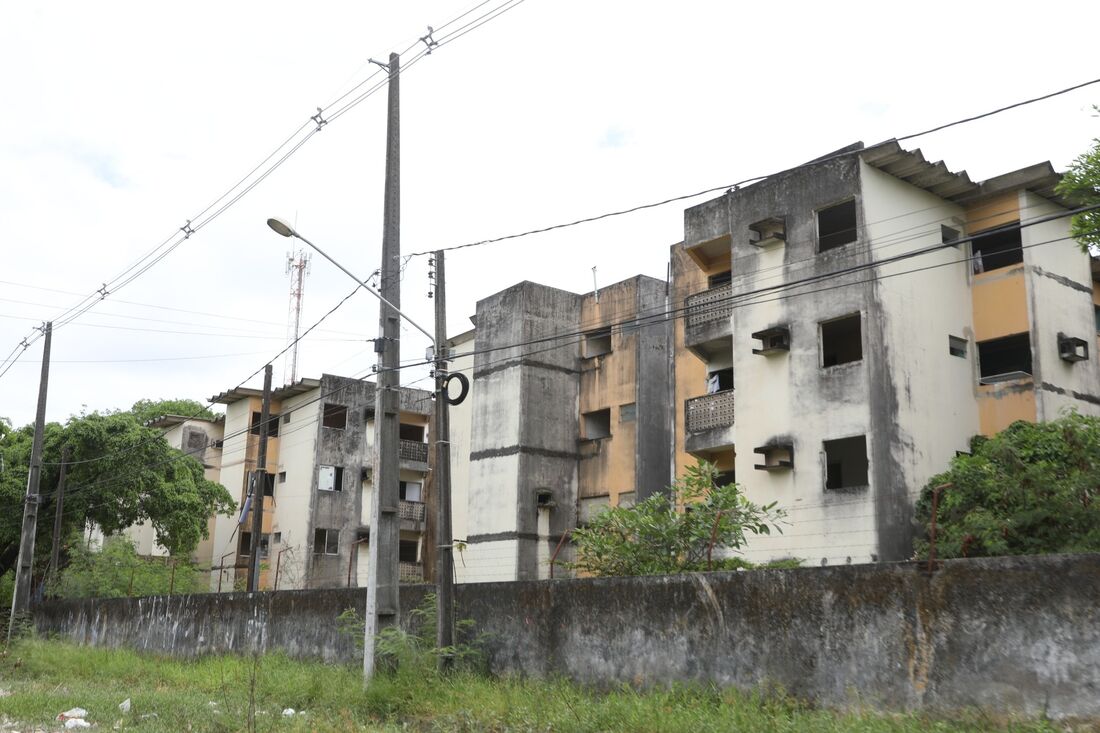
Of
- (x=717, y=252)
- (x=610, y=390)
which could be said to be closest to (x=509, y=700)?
(x=717, y=252)

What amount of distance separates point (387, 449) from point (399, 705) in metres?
3.63

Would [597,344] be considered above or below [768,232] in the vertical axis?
below

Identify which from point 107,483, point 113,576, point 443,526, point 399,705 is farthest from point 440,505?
point 107,483

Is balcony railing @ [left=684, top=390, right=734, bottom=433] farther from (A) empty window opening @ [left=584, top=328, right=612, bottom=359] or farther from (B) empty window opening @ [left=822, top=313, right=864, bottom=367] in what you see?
(A) empty window opening @ [left=584, top=328, right=612, bottom=359]

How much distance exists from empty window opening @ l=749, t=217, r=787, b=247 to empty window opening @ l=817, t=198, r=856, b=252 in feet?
2.76

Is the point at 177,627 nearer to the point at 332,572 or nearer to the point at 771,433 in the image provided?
the point at 771,433

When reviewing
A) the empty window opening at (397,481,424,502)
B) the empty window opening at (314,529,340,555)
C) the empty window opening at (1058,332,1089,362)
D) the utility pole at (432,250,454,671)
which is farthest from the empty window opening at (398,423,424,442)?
the utility pole at (432,250,454,671)

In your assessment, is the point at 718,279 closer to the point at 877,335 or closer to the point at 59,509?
the point at 877,335

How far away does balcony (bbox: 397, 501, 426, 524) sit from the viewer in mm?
42688

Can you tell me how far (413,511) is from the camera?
4303 cm

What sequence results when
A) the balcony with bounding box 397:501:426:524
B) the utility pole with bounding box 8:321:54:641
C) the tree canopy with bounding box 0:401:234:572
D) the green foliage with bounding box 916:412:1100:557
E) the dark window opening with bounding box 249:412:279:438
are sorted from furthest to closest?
1. the dark window opening with bounding box 249:412:279:438
2. the balcony with bounding box 397:501:426:524
3. the tree canopy with bounding box 0:401:234:572
4. the utility pole with bounding box 8:321:54:641
5. the green foliage with bounding box 916:412:1100:557

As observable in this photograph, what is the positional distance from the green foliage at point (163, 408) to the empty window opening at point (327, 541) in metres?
12.7

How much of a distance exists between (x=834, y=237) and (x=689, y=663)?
14767 millimetres

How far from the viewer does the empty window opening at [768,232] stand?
23938 millimetres
